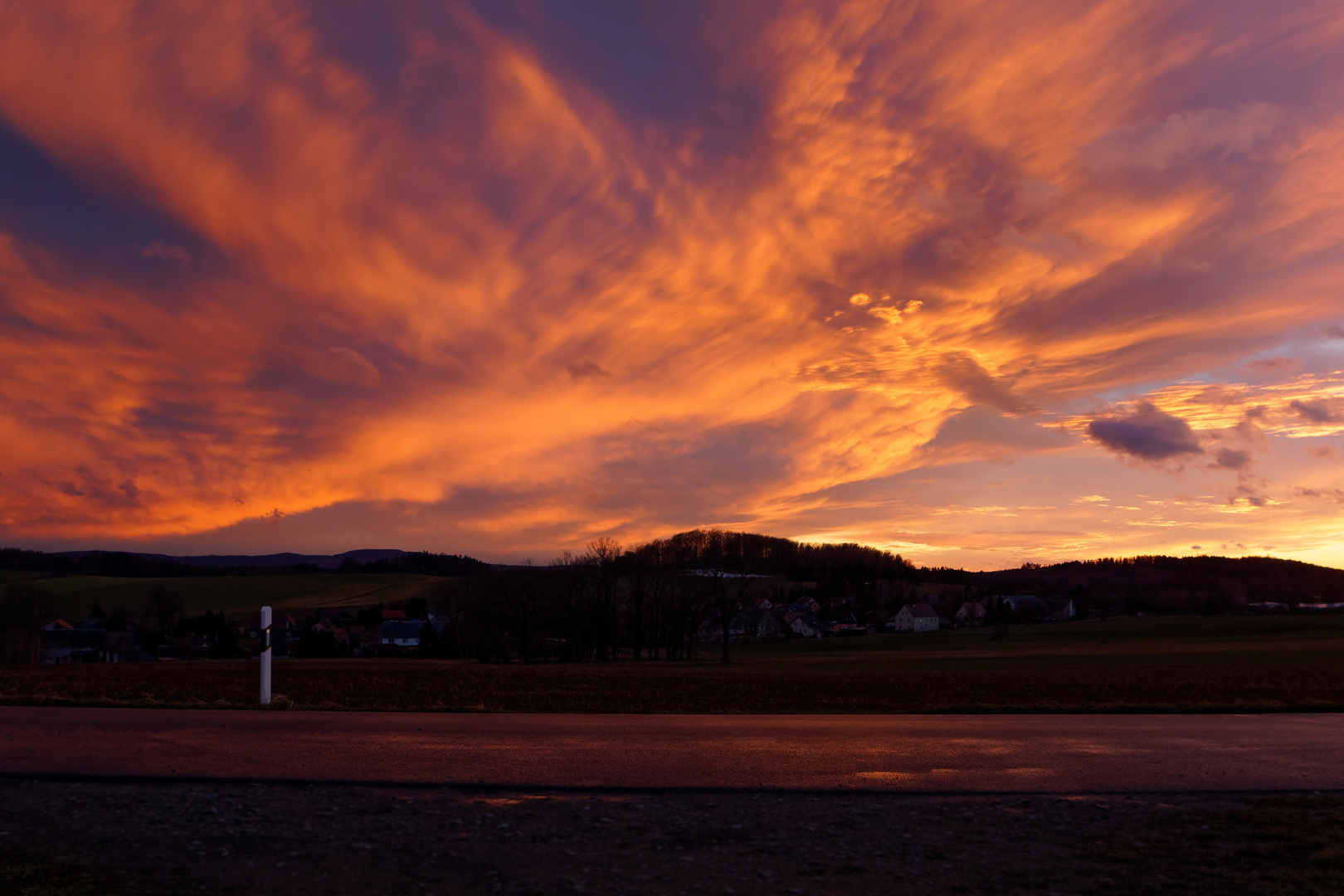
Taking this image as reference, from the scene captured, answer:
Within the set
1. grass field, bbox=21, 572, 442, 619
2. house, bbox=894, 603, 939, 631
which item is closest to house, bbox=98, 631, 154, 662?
grass field, bbox=21, 572, 442, 619

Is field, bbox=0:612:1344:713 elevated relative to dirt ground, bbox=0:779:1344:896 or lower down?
lower down

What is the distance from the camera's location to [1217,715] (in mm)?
15781

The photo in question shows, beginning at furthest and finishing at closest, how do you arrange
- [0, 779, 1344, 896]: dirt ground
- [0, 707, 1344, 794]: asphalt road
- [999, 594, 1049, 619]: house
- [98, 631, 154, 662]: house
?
[999, 594, 1049, 619]: house
[98, 631, 154, 662]: house
[0, 707, 1344, 794]: asphalt road
[0, 779, 1344, 896]: dirt ground

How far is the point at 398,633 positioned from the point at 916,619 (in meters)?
80.3

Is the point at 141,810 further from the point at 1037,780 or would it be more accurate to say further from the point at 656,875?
the point at 1037,780

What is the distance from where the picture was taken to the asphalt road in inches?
351

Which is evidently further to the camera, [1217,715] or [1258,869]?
[1217,715]

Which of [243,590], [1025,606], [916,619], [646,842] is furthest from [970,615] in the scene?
[646,842]

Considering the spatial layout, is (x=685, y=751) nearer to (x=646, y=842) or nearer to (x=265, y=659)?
(x=646, y=842)

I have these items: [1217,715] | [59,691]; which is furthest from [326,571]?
[1217,715]

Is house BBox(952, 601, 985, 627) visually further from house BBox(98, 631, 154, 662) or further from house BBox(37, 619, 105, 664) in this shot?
house BBox(37, 619, 105, 664)

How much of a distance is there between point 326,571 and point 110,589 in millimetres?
40435

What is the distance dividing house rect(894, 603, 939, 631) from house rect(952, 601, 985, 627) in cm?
414

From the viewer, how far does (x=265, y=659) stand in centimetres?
1731
